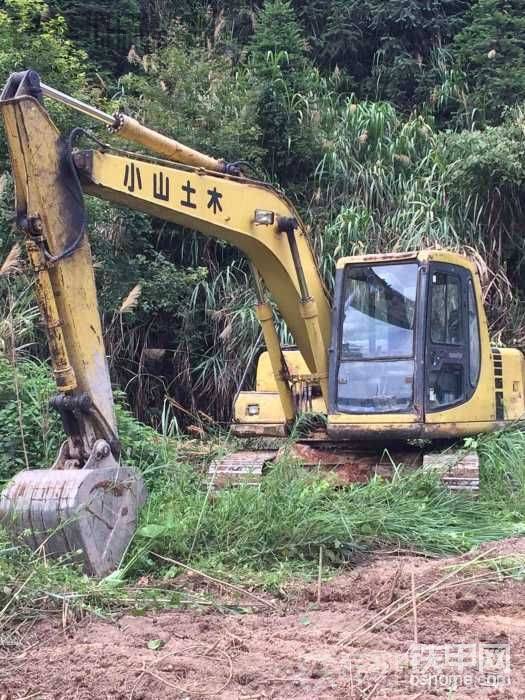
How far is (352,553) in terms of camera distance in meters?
5.35

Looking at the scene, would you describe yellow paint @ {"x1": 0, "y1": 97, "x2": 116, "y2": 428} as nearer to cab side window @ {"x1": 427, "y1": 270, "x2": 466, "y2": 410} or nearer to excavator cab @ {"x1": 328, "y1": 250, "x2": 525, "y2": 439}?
excavator cab @ {"x1": 328, "y1": 250, "x2": 525, "y2": 439}

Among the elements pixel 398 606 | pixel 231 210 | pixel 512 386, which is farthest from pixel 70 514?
pixel 512 386

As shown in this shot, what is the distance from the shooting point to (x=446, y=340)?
7.06 m

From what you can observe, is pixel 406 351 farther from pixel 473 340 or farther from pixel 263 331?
pixel 263 331

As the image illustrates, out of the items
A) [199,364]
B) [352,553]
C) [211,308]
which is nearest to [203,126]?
[211,308]

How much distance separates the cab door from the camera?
6887 millimetres

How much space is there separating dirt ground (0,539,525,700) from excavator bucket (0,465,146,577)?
49cm

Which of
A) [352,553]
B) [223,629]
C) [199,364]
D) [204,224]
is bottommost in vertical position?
[199,364]

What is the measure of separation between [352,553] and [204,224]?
2.40m

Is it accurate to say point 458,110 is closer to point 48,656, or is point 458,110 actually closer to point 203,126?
point 203,126

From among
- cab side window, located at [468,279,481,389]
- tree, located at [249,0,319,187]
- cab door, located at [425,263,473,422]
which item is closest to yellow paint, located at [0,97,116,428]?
cab door, located at [425,263,473,422]

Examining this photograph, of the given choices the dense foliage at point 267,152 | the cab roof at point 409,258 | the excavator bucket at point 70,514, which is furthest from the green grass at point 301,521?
the dense foliage at point 267,152

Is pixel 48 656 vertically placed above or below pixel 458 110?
below

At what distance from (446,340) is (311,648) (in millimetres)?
3831
